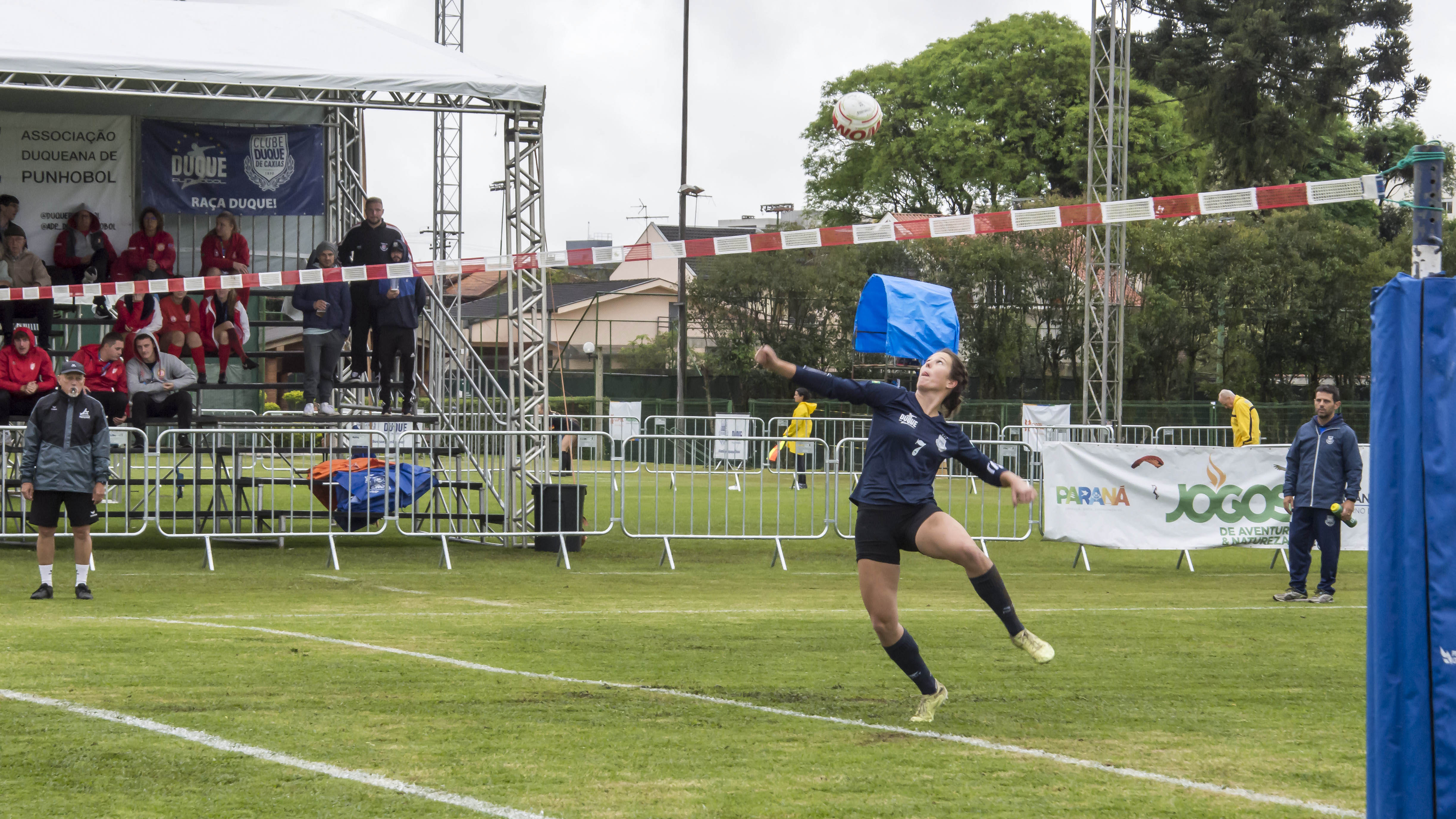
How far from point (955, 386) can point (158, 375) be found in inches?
443

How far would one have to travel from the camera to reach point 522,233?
52.2 feet

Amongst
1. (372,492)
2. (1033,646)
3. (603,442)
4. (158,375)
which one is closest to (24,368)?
(158,375)

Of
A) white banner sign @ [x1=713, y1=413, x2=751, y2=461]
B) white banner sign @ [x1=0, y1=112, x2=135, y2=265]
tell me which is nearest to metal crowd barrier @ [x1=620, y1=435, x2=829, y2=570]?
white banner sign @ [x1=713, y1=413, x2=751, y2=461]

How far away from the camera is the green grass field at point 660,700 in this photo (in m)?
5.34

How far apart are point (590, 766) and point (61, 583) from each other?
27.3 feet

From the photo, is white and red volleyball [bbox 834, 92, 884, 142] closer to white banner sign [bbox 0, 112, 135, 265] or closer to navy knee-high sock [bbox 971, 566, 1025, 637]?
white banner sign [bbox 0, 112, 135, 265]

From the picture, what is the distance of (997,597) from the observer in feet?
23.2

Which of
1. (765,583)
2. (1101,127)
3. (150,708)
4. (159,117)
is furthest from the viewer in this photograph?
(1101,127)

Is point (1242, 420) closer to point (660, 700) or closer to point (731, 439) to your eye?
point (731, 439)

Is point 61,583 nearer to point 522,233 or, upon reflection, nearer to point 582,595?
point 582,595

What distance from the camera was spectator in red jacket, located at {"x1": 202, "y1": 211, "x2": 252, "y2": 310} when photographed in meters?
18.1

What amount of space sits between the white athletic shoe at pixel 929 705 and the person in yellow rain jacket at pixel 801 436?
778 cm

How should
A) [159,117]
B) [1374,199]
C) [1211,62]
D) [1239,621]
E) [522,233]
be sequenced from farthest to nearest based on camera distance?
[1211,62] < [159,117] < [522,233] < [1239,621] < [1374,199]

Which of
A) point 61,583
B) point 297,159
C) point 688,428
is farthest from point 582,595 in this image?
point 688,428
